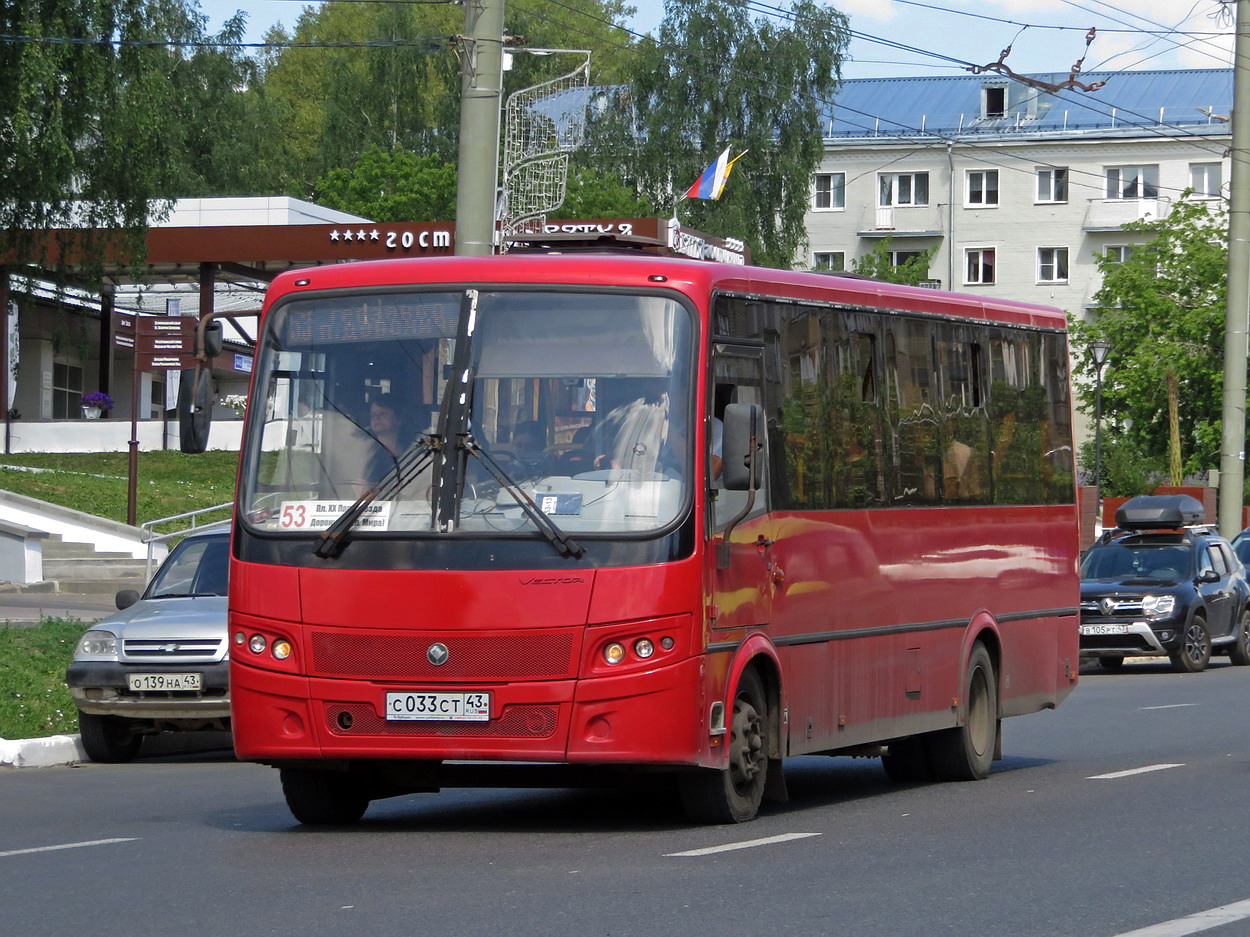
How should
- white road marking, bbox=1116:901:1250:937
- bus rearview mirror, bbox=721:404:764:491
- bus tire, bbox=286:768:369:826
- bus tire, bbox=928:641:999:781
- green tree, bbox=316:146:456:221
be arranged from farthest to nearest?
green tree, bbox=316:146:456:221 < bus tire, bbox=928:641:999:781 < bus tire, bbox=286:768:369:826 < bus rearview mirror, bbox=721:404:764:491 < white road marking, bbox=1116:901:1250:937

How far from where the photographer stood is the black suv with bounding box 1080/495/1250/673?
27.5 metres

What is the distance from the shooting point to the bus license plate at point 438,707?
33.4 feet

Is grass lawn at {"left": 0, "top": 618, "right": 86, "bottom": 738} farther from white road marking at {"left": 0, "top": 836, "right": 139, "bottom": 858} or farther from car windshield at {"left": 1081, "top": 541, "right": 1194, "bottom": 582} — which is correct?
car windshield at {"left": 1081, "top": 541, "right": 1194, "bottom": 582}

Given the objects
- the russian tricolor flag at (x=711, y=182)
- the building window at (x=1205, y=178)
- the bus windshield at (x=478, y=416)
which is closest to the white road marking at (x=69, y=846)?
the bus windshield at (x=478, y=416)

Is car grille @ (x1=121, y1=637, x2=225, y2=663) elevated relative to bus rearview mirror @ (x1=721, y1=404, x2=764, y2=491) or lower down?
lower down

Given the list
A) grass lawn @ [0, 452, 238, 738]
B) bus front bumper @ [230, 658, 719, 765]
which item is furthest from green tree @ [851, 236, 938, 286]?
bus front bumper @ [230, 658, 719, 765]

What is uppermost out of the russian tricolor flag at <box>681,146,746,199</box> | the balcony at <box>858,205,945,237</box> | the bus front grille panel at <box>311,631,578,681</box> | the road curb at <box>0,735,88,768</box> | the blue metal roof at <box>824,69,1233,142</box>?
the blue metal roof at <box>824,69,1233,142</box>

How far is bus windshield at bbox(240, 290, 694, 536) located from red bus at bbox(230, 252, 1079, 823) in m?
0.01

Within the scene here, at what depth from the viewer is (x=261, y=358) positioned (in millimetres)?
11117

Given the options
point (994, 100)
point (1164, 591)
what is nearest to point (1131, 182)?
point (994, 100)

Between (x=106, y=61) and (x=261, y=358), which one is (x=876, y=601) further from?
(x=106, y=61)

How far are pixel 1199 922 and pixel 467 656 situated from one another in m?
3.72

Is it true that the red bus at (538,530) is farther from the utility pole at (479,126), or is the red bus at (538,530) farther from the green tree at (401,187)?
the green tree at (401,187)

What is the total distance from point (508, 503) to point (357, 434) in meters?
0.87
